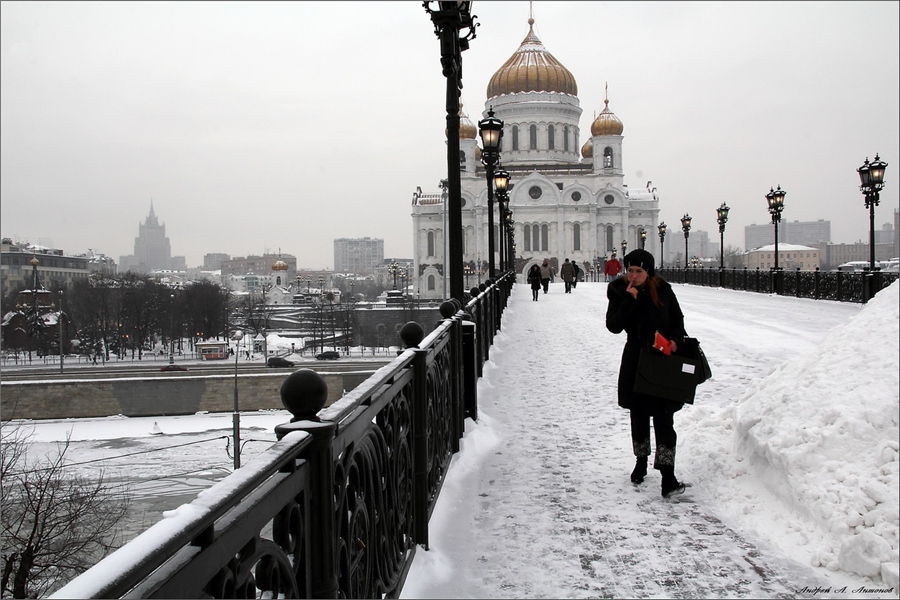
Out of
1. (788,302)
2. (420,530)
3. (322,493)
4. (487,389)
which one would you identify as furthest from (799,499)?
(788,302)

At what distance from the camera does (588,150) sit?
88.1 meters

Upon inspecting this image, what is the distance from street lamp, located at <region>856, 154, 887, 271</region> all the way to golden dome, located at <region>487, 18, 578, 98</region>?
62.8 m

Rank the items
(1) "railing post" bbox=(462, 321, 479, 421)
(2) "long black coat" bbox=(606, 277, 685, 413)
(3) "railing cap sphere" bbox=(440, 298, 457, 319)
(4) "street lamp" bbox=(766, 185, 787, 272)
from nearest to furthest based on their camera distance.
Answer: (2) "long black coat" bbox=(606, 277, 685, 413) < (3) "railing cap sphere" bbox=(440, 298, 457, 319) < (1) "railing post" bbox=(462, 321, 479, 421) < (4) "street lamp" bbox=(766, 185, 787, 272)

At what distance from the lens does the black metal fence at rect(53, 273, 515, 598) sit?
1.49m

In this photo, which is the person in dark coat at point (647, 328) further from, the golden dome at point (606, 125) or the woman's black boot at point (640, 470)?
the golden dome at point (606, 125)

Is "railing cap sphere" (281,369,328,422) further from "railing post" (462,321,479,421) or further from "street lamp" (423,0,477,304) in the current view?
"street lamp" (423,0,477,304)

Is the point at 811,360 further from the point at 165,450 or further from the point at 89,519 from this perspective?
the point at 165,450

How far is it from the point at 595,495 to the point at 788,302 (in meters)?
20.7

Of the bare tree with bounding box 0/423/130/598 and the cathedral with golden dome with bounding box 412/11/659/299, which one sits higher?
the cathedral with golden dome with bounding box 412/11/659/299

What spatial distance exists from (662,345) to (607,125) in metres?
82.8

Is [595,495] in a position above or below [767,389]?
below

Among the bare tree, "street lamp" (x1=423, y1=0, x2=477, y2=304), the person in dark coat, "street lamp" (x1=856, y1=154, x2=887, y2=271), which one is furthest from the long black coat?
"street lamp" (x1=856, y1=154, x2=887, y2=271)

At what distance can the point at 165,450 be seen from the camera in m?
34.4

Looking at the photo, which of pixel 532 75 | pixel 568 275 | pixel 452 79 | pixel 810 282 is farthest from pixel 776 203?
pixel 532 75
